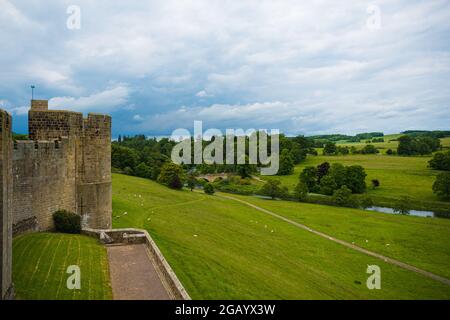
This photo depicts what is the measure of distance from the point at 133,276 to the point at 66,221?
7.11 meters

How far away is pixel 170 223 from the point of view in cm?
3641

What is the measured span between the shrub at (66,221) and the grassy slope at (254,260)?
21.0 feet

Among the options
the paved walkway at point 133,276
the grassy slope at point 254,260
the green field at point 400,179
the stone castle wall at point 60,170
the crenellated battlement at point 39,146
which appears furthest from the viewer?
the green field at point 400,179

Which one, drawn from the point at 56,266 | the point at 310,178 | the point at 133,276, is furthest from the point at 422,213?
the point at 56,266

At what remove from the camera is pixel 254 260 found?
28672mm

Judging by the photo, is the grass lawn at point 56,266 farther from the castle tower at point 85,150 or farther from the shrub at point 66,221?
the castle tower at point 85,150

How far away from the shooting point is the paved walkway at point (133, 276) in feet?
45.6

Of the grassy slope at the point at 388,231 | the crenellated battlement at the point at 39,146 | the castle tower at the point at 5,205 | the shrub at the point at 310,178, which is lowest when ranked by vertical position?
the grassy slope at the point at 388,231

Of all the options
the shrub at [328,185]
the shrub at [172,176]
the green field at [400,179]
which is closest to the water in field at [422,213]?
the green field at [400,179]

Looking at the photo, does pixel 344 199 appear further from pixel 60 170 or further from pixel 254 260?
pixel 60 170

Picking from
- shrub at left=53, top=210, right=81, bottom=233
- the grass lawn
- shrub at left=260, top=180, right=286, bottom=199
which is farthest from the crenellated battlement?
shrub at left=260, top=180, right=286, bottom=199

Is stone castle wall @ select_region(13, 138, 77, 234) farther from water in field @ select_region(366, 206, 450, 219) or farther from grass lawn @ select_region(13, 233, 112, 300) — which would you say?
water in field @ select_region(366, 206, 450, 219)
